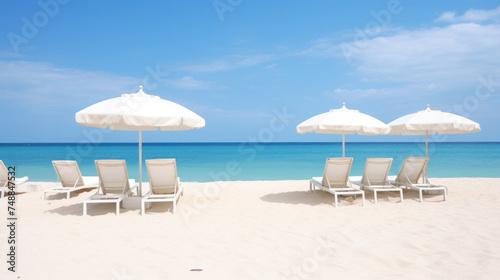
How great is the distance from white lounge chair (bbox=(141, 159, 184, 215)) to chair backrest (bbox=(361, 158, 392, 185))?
3.63 m

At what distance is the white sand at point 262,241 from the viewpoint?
283cm

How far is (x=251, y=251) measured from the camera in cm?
333

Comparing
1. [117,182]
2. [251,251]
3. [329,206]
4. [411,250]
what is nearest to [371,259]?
[411,250]

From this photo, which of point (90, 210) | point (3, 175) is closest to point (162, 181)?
point (90, 210)

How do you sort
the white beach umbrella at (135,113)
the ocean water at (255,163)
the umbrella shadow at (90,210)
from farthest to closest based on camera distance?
the ocean water at (255,163), the umbrella shadow at (90,210), the white beach umbrella at (135,113)

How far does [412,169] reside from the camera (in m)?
6.46

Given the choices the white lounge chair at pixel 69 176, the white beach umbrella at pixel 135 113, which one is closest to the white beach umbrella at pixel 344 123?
the white beach umbrella at pixel 135 113

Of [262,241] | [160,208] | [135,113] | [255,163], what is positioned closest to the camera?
[262,241]

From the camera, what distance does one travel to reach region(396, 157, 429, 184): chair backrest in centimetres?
630

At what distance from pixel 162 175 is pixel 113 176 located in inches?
32.7

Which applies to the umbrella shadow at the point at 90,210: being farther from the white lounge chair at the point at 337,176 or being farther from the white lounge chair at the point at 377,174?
the white lounge chair at the point at 377,174

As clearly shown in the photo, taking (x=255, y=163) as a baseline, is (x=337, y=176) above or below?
above

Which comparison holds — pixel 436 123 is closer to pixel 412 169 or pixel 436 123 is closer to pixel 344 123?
pixel 412 169

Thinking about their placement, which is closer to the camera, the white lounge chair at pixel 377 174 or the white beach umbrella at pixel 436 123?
the white lounge chair at pixel 377 174
